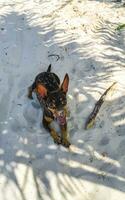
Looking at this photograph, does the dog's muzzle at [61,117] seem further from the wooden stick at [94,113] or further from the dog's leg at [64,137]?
the wooden stick at [94,113]

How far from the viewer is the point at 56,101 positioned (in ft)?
21.3

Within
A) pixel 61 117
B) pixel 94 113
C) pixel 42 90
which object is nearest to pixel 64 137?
pixel 61 117

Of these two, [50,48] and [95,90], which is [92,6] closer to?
[50,48]

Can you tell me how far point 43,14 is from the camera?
10664mm

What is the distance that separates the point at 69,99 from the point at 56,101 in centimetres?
140

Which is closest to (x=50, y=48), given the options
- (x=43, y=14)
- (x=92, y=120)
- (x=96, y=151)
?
(x=43, y=14)

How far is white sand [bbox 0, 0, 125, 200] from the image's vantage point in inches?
254

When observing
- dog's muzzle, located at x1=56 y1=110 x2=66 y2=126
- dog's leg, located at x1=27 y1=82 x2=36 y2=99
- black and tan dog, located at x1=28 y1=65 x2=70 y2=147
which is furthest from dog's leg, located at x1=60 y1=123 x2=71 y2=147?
dog's leg, located at x1=27 y1=82 x2=36 y2=99

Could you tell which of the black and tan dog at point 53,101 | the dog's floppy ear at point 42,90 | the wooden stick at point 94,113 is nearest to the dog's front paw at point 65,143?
the black and tan dog at point 53,101

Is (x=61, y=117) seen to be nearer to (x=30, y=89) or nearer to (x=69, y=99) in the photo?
(x=69, y=99)

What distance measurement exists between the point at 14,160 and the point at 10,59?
292 cm

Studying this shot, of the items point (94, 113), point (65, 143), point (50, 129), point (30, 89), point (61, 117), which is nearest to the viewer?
point (61, 117)

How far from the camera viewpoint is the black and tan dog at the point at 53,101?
6512mm

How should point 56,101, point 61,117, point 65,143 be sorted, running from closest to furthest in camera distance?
point 56,101
point 61,117
point 65,143
